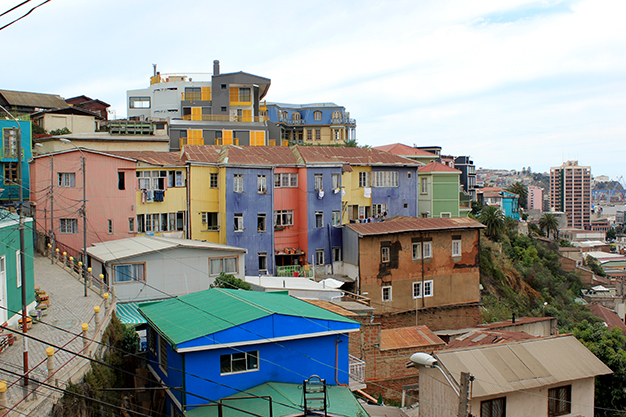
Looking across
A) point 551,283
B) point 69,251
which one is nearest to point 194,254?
point 69,251

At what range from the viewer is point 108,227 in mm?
32812

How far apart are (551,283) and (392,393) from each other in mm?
48083

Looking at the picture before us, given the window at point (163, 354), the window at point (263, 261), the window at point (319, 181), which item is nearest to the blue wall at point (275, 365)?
the window at point (163, 354)

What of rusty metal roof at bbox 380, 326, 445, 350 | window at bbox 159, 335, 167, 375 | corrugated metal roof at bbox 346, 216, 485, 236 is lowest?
rusty metal roof at bbox 380, 326, 445, 350

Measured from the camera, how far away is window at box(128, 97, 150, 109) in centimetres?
6156

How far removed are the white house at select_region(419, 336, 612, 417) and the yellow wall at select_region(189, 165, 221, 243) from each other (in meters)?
20.4

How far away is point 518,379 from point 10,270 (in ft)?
58.0

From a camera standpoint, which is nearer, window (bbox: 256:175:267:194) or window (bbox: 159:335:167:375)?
window (bbox: 159:335:167:375)

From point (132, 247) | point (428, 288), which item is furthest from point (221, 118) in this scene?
point (428, 288)

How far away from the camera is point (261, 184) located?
34781mm

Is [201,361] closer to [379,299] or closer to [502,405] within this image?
[502,405]

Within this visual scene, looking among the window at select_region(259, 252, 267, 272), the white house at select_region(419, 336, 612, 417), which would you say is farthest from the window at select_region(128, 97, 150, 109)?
the white house at select_region(419, 336, 612, 417)

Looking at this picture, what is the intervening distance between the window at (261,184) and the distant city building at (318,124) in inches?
1287

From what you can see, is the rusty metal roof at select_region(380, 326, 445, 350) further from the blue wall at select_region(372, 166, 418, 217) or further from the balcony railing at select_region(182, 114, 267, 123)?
the balcony railing at select_region(182, 114, 267, 123)
